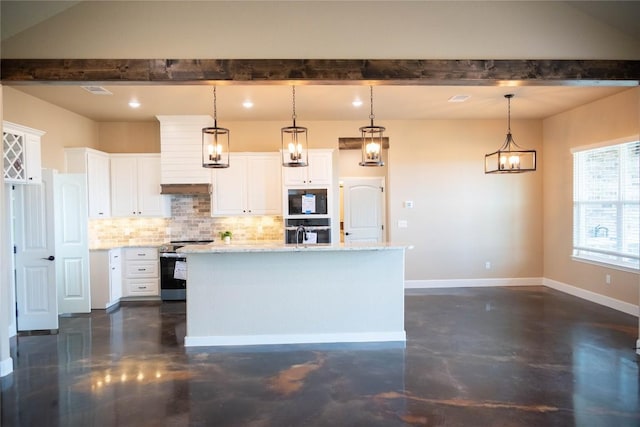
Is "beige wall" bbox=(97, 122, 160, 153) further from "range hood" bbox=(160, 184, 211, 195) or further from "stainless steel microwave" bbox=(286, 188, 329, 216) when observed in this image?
"stainless steel microwave" bbox=(286, 188, 329, 216)

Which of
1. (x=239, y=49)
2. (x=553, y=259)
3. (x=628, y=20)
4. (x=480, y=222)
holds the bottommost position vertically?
(x=553, y=259)

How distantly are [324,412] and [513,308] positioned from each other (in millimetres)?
3828

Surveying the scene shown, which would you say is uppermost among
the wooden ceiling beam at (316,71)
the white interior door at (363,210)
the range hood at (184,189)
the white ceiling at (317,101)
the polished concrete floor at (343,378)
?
the white ceiling at (317,101)

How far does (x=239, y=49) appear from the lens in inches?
137

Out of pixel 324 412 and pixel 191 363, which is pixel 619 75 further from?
pixel 191 363

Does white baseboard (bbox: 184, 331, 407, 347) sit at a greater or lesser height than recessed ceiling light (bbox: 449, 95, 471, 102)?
lesser

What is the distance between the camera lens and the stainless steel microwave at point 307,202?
246 inches

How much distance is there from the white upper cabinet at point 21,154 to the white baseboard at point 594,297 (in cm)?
761

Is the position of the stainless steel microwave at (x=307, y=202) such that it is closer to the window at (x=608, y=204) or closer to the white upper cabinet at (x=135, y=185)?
the white upper cabinet at (x=135, y=185)

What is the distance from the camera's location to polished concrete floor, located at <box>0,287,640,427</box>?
2775 millimetres

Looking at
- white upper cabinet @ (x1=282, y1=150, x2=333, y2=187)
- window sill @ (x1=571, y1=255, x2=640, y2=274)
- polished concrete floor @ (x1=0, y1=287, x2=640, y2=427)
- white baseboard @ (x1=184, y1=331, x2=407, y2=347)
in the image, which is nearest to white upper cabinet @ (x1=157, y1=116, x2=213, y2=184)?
white upper cabinet @ (x1=282, y1=150, x2=333, y2=187)

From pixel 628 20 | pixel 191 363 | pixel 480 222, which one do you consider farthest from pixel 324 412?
pixel 480 222

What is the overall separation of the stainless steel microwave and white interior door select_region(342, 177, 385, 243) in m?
1.28

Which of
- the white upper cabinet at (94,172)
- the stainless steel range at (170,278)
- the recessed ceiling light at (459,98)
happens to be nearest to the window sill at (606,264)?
the recessed ceiling light at (459,98)
